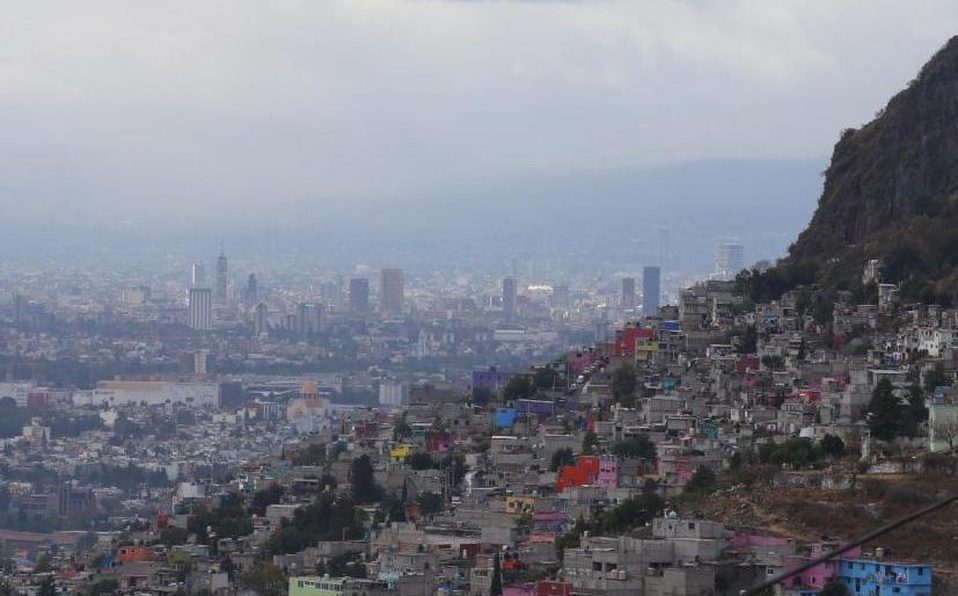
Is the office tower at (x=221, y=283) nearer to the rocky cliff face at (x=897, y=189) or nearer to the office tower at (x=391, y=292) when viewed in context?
the office tower at (x=391, y=292)

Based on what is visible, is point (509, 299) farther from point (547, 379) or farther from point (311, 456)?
point (547, 379)

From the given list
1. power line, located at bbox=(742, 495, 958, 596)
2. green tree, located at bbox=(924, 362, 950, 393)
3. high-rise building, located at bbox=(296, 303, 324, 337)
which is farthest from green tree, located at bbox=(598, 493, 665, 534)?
high-rise building, located at bbox=(296, 303, 324, 337)

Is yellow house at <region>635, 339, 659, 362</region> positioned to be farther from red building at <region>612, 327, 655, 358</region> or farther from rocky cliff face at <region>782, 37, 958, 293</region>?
rocky cliff face at <region>782, 37, 958, 293</region>

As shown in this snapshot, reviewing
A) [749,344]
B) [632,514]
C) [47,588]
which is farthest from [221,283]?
[632,514]

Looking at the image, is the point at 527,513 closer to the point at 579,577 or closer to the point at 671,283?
the point at 579,577

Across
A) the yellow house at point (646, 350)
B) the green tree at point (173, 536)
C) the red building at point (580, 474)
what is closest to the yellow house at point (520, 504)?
the red building at point (580, 474)

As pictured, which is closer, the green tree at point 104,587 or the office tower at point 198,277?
the green tree at point 104,587
